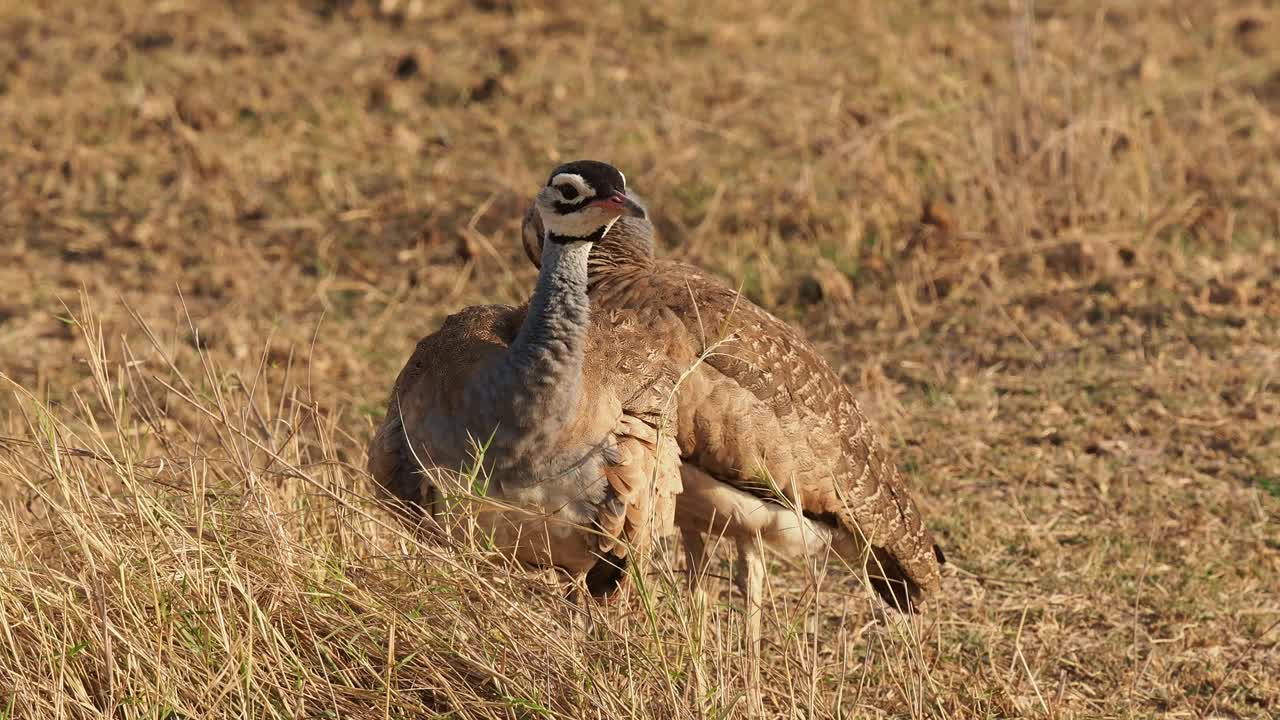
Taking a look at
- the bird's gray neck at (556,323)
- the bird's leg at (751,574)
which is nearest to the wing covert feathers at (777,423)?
the bird's leg at (751,574)

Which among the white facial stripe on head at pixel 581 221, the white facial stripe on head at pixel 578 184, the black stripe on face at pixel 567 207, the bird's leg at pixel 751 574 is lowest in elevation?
the bird's leg at pixel 751 574

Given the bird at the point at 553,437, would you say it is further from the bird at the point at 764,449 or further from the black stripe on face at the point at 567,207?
the bird at the point at 764,449

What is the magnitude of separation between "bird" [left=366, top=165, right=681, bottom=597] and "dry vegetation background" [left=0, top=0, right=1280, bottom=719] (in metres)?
0.24

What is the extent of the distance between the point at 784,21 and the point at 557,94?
1.63 metres

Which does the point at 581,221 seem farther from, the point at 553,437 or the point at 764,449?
the point at 764,449

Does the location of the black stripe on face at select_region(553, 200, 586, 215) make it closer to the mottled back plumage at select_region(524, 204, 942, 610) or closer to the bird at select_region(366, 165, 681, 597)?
the bird at select_region(366, 165, 681, 597)

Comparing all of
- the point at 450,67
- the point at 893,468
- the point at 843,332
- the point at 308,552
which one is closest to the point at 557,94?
the point at 450,67

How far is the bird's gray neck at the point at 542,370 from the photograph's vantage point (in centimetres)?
404

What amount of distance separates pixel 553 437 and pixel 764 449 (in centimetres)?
A: 73

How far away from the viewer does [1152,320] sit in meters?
6.59

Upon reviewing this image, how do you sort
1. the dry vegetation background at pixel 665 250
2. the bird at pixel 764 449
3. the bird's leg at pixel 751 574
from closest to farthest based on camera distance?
the dry vegetation background at pixel 665 250
the bird's leg at pixel 751 574
the bird at pixel 764 449

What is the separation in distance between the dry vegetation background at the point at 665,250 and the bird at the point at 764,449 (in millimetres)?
219

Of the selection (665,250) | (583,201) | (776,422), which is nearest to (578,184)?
(583,201)

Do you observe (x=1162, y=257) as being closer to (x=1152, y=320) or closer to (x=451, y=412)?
(x=1152, y=320)
